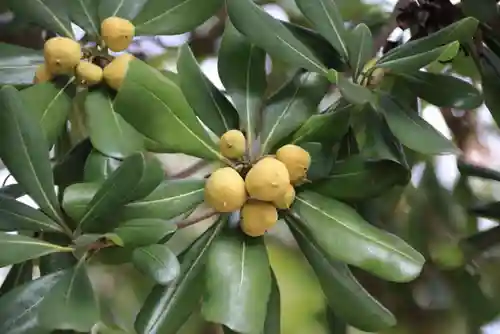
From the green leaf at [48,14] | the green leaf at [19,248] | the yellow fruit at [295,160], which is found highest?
the green leaf at [48,14]

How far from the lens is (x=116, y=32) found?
562 millimetres

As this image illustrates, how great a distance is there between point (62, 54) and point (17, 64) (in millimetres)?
70

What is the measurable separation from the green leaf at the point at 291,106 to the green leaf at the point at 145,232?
0.38 ft

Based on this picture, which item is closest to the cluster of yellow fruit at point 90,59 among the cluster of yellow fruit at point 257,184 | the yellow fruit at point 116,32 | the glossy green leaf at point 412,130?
the yellow fruit at point 116,32

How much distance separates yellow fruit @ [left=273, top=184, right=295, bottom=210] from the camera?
51cm

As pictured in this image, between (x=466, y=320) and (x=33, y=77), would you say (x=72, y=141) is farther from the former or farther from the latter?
(x=466, y=320)

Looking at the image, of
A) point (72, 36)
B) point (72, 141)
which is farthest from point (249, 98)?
point (72, 141)

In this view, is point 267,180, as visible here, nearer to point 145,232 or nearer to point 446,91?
point 145,232

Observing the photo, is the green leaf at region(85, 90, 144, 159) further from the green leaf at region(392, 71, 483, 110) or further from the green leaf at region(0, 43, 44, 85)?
the green leaf at region(392, 71, 483, 110)

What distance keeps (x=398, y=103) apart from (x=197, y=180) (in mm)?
177

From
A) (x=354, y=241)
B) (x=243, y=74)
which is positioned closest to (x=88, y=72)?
(x=243, y=74)

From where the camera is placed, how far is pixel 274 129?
0.56 meters

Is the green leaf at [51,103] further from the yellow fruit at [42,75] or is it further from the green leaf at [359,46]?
the green leaf at [359,46]

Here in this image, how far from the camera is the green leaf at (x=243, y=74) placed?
0.56 meters
